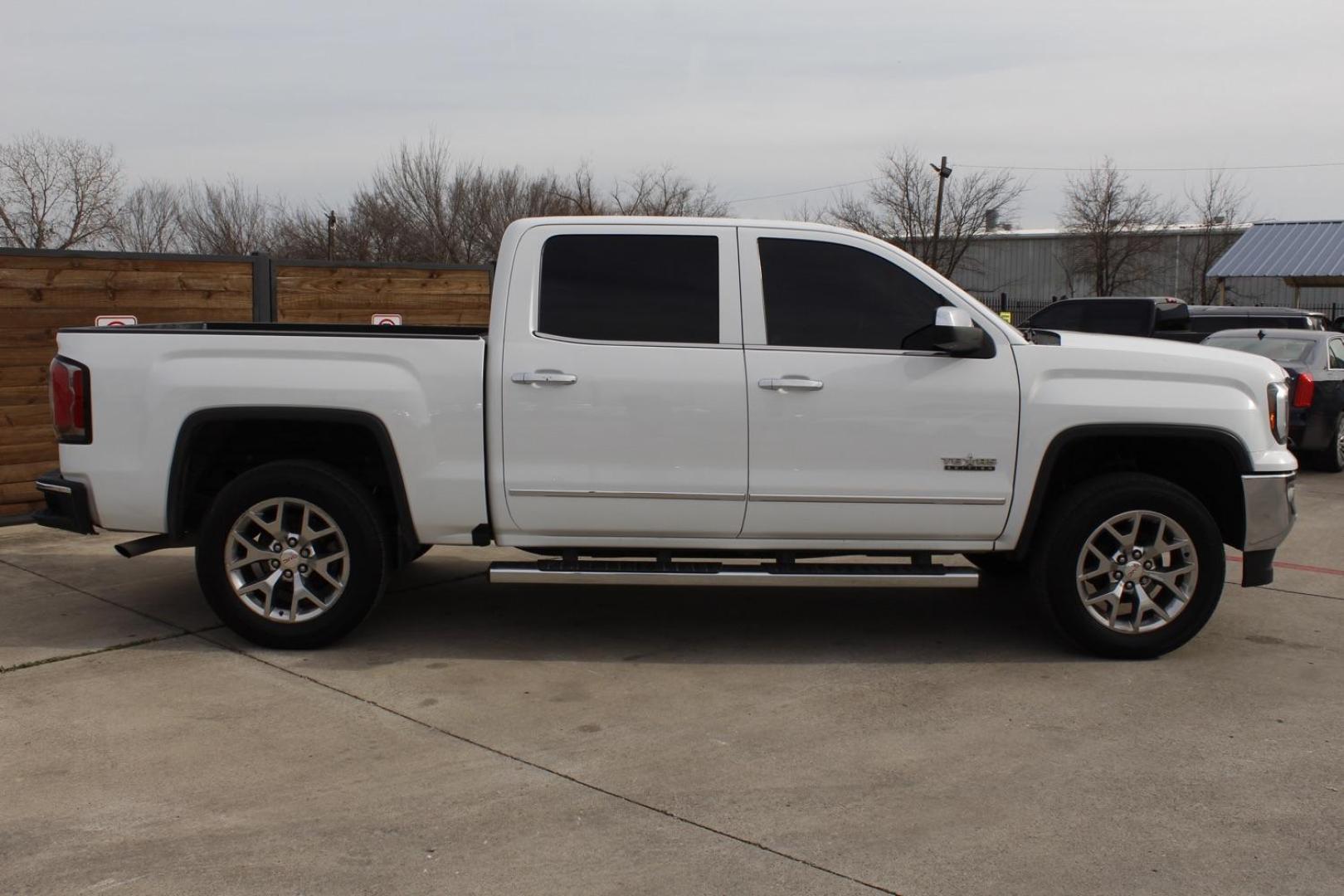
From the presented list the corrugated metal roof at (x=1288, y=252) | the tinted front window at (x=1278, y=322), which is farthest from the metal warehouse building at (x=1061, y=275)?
the tinted front window at (x=1278, y=322)

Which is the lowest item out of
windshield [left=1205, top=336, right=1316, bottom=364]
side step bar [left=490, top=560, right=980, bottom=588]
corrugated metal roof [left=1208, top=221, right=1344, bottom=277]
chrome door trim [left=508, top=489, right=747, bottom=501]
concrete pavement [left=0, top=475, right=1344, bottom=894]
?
concrete pavement [left=0, top=475, right=1344, bottom=894]

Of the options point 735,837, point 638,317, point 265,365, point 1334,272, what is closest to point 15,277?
point 265,365

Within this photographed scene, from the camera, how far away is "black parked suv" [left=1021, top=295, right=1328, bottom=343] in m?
16.5

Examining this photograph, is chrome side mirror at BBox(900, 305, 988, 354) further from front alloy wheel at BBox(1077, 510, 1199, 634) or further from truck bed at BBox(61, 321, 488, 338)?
truck bed at BBox(61, 321, 488, 338)

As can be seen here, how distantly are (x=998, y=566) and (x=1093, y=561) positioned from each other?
46.6 inches

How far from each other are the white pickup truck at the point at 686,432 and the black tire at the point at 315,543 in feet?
0.05

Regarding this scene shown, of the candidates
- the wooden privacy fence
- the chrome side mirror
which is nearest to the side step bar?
the chrome side mirror

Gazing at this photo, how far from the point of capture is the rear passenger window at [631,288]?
5.63m

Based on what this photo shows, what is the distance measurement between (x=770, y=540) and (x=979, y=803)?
1.86 metres

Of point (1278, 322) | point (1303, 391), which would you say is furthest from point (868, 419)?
point (1278, 322)

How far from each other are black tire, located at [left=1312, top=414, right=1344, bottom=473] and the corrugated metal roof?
61.8ft

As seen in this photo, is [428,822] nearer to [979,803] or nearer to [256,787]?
[256,787]

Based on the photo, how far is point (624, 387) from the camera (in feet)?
18.1

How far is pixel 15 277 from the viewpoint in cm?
876
